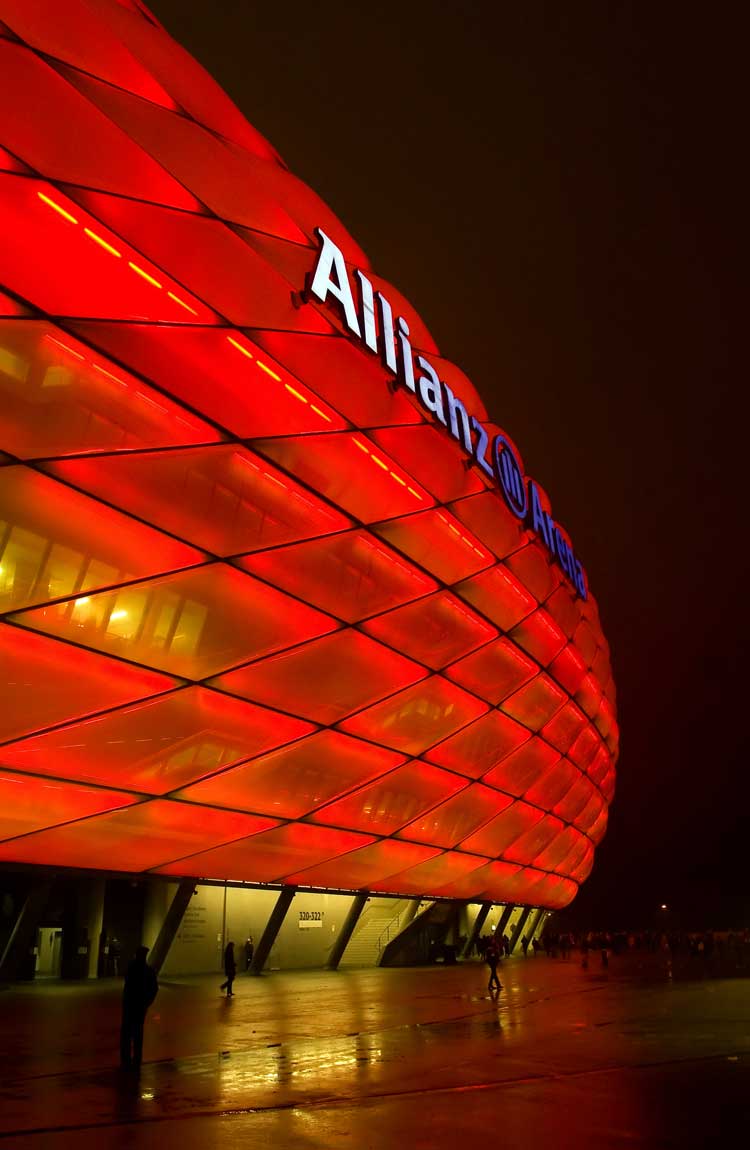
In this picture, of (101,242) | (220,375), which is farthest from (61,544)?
(101,242)

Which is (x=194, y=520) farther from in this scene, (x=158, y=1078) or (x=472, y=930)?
(x=472, y=930)

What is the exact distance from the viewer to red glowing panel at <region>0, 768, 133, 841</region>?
597 inches

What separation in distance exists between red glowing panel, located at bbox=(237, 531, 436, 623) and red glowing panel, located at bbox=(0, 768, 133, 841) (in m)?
4.88

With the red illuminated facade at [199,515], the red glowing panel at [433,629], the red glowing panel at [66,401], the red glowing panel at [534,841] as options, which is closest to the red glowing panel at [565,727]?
the red glowing panel at [534,841]

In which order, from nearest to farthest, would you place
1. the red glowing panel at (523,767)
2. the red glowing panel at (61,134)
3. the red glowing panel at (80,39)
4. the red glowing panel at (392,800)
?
the red glowing panel at (61,134) → the red glowing panel at (80,39) → the red glowing panel at (392,800) → the red glowing panel at (523,767)

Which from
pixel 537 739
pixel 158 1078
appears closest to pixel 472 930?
pixel 537 739

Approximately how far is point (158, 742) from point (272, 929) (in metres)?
10.2

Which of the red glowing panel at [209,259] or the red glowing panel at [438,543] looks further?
the red glowing panel at [438,543]

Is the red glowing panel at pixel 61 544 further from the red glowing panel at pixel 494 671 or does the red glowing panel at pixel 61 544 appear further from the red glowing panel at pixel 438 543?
the red glowing panel at pixel 494 671

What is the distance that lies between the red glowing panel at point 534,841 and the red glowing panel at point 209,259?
20.9 m

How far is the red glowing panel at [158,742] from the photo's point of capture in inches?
595

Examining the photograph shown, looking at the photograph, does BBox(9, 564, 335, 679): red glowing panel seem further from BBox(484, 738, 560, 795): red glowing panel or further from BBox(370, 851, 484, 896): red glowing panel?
BBox(484, 738, 560, 795): red glowing panel

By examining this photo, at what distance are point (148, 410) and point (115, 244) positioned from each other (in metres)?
2.29

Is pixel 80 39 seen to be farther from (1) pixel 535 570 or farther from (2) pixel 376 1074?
(1) pixel 535 570
